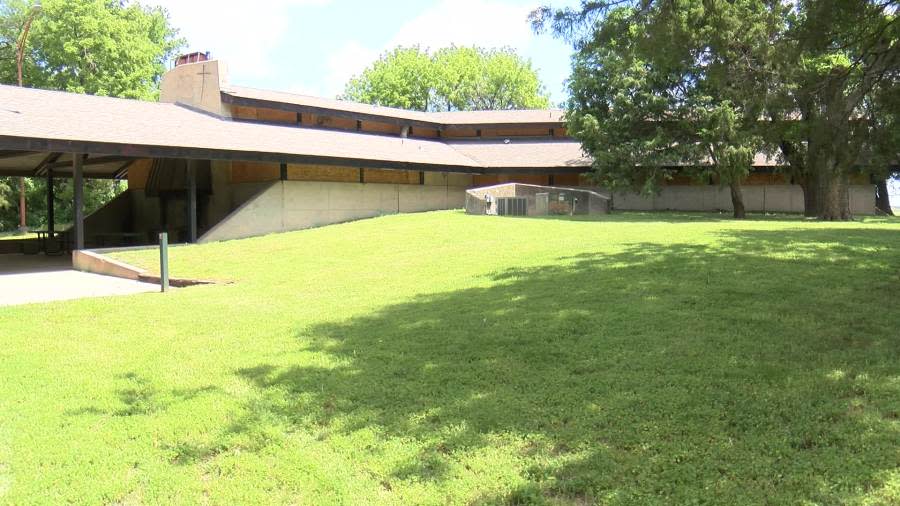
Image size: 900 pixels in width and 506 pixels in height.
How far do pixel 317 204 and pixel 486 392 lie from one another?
21.1 m

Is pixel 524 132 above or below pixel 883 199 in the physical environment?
above

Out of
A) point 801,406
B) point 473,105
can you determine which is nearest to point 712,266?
point 801,406

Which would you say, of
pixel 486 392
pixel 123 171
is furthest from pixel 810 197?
pixel 123 171

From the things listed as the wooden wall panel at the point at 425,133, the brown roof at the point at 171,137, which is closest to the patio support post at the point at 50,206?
the brown roof at the point at 171,137

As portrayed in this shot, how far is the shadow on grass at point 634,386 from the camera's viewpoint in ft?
11.6

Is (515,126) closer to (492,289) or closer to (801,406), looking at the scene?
(492,289)

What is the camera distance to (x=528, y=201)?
2531cm

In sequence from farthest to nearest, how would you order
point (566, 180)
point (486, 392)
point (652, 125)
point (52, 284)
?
point (566, 180)
point (652, 125)
point (52, 284)
point (486, 392)

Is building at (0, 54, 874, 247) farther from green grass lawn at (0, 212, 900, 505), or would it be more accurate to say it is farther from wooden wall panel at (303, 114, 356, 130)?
green grass lawn at (0, 212, 900, 505)

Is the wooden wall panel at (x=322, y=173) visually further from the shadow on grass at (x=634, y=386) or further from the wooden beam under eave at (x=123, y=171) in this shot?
the shadow on grass at (x=634, y=386)

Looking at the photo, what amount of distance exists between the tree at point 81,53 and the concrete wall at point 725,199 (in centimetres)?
3242

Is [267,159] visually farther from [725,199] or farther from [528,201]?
[725,199]

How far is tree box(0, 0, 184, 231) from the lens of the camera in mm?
39625

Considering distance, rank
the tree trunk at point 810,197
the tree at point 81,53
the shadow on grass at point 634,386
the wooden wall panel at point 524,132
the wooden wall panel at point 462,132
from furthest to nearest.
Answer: the tree at point 81,53 → the wooden wall panel at point 524,132 → the wooden wall panel at point 462,132 → the tree trunk at point 810,197 → the shadow on grass at point 634,386
